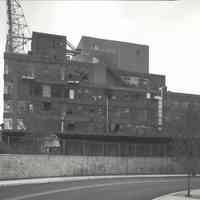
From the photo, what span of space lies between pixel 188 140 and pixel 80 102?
3165 centimetres

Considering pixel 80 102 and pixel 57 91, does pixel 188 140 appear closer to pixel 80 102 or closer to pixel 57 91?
pixel 80 102

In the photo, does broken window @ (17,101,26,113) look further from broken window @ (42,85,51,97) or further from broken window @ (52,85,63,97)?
broken window @ (52,85,63,97)

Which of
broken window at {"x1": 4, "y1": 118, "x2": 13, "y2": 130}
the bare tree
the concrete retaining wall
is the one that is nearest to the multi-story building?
broken window at {"x1": 4, "y1": 118, "x2": 13, "y2": 130}

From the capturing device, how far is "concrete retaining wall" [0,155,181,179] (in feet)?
97.7

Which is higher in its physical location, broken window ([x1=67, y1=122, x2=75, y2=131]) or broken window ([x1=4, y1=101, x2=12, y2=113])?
broken window ([x1=4, y1=101, x2=12, y2=113])

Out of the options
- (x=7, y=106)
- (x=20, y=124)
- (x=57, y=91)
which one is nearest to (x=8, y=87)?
(x=7, y=106)

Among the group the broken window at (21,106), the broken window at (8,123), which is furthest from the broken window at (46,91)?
the broken window at (8,123)

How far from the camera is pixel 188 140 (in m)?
19.1

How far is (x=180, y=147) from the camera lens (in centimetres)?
1931

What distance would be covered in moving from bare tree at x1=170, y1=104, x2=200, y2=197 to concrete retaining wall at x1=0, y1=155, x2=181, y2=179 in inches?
690

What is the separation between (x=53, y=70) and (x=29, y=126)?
11390 mm

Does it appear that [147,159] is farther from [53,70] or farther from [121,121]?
[53,70]

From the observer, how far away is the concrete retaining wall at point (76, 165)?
97.7ft

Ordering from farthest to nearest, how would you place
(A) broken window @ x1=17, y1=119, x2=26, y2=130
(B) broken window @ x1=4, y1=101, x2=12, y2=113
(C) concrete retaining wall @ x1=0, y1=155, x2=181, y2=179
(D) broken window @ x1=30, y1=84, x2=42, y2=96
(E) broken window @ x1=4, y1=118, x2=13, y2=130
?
(D) broken window @ x1=30, y1=84, x2=42, y2=96
(B) broken window @ x1=4, y1=101, x2=12, y2=113
(A) broken window @ x1=17, y1=119, x2=26, y2=130
(E) broken window @ x1=4, y1=118, x2=13, y2=130
(C) concrete retaining wall @ x1=0, y1=155, x2=181, y2=179
